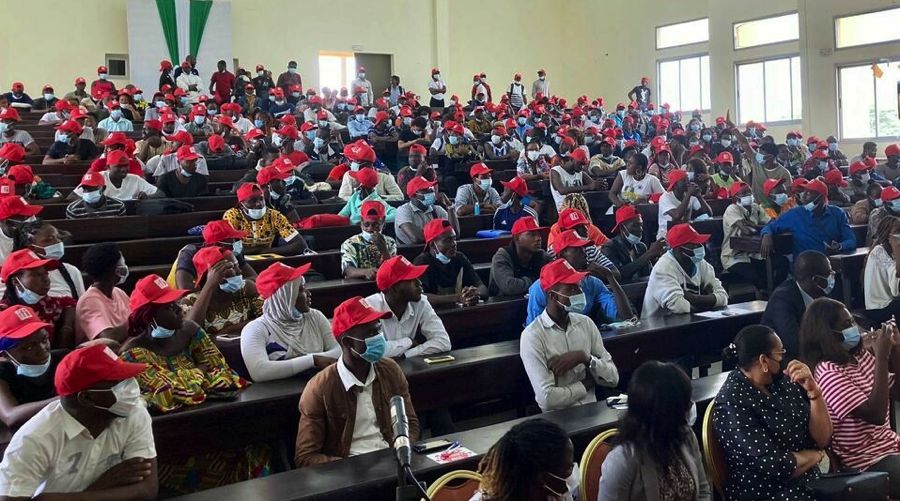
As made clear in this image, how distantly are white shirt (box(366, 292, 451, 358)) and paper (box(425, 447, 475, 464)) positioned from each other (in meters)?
1.36

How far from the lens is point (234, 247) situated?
5.62 metres

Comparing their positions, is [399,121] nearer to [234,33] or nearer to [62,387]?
[234,33]

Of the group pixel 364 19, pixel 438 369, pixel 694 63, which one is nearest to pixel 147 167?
pixel 438 369

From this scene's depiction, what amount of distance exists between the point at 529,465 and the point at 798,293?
10.5ft

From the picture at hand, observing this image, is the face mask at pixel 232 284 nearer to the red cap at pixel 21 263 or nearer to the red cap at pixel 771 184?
the red cap at pixel 21 263

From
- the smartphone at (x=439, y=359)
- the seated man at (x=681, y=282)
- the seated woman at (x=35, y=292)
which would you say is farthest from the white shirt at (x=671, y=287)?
the seated woman at (x=35, y=292)

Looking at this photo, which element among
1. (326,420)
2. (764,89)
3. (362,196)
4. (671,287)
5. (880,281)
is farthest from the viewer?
(764,89)

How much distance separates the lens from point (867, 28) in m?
18.7

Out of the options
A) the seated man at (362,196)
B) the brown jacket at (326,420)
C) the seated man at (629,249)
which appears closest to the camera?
the brown jacket at (326,420)

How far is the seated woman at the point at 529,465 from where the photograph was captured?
2.51 metres

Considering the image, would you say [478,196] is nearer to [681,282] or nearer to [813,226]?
[813,226]

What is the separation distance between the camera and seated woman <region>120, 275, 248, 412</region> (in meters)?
3.71

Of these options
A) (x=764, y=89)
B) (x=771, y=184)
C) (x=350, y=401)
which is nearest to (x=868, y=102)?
(x=764, y=89)

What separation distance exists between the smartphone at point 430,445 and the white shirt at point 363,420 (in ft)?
0.88
